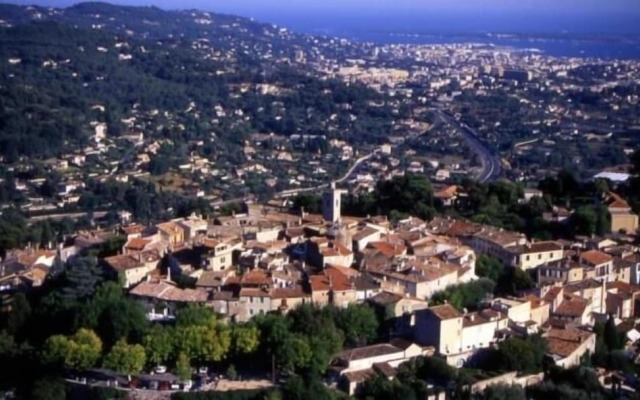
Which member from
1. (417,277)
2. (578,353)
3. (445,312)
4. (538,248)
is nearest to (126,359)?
(445,312)

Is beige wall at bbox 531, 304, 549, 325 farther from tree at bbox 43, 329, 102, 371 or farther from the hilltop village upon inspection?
tree at bbox 43, 329, 102, 371

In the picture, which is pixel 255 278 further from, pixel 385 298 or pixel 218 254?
pixel 385 298

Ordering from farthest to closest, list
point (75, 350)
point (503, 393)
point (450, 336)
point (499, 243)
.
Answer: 1. point (499, 243)
2. point (450, 336)
3. point (75, 350)
4. point (503, 393)

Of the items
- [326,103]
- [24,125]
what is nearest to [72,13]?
[326,103]

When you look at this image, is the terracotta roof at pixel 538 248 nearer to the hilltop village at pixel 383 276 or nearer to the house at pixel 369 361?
the hilltop village at pixel 383 276

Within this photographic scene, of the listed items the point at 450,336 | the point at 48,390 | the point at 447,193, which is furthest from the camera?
the point at 447,193

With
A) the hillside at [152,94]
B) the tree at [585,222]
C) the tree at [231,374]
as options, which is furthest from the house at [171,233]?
the hillside at [152,94]
